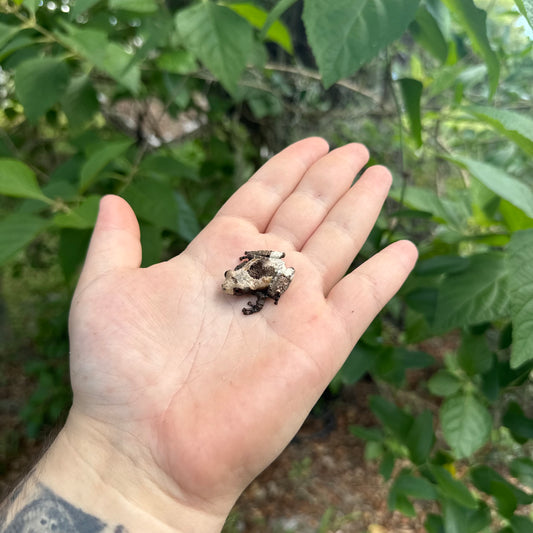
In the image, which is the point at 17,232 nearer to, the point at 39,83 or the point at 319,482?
the point at 39,83

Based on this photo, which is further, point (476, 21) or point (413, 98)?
point (413, 98)

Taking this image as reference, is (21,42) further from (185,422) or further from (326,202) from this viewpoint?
(185,422)

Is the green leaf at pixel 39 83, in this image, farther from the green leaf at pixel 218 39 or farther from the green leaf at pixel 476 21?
the green leaf at pixel 476 21

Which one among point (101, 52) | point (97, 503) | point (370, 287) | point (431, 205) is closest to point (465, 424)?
point (370, 287)

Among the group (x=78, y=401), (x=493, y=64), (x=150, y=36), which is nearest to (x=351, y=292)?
(x=493, y=64)

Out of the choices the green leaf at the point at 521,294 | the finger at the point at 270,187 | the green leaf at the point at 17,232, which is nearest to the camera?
the green leaf at the point at 521,294

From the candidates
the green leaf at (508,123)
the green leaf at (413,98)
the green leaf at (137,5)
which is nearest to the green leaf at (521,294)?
the green leaf at (508,123)
